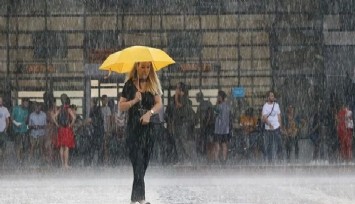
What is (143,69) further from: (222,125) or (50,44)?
(50,44)

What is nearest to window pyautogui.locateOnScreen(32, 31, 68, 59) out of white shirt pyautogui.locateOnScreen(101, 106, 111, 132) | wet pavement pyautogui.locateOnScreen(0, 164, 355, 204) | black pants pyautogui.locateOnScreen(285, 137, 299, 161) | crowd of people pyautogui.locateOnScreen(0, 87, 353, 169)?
crowd of people pyautogui.locateOnScreen(0, 87, 353, 169)

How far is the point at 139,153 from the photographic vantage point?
11711 mm

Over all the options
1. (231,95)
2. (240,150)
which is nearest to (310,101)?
(231,95)

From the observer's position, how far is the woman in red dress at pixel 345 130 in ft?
77.6

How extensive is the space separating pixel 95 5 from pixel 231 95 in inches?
202

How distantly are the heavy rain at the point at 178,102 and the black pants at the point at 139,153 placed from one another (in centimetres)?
2

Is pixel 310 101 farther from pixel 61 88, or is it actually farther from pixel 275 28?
pixel 61 88

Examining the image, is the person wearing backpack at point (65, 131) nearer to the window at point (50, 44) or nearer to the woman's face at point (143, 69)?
the window at point (50, 44)

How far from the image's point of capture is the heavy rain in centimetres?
1391

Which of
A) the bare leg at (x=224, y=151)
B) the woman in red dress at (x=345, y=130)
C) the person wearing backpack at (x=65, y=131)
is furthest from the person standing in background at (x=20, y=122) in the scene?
the woman in red dress at (x=345, y=130)

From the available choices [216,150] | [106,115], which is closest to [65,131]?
[106,115]

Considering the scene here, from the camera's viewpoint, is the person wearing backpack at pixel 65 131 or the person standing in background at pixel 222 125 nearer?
the person wearing backpack at pixel 65 131

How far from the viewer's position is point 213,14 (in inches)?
1273

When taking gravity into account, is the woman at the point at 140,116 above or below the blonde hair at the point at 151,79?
below
